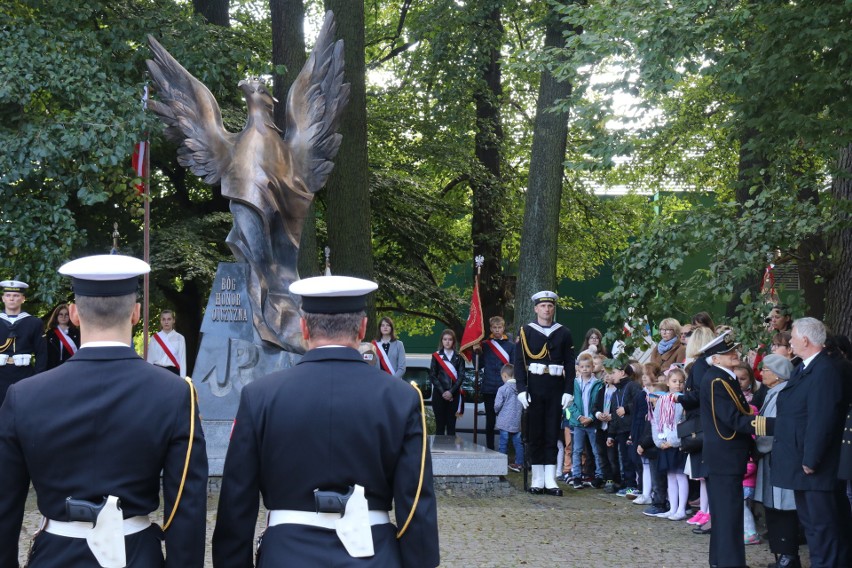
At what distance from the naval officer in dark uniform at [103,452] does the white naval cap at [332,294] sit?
1.76 feet

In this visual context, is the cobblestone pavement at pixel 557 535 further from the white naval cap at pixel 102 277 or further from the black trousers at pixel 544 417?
the white naval cap at pixel 102 277

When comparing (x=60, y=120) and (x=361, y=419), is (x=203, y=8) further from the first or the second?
(x=361, y=419)

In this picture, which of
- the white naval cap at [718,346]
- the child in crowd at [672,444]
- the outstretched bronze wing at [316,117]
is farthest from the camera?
the outstretched bronze wing at [316,117]

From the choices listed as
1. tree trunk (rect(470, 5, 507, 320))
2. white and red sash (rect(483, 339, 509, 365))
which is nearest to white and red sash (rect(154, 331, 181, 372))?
white and red sash (rect(483, 339, 509, 365))

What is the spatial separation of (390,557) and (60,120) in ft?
34.8

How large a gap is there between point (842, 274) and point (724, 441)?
131 inches

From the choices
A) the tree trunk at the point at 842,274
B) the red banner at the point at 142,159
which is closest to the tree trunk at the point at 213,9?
the red banner at the point at 142,159

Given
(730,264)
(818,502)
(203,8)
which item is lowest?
(818,502)

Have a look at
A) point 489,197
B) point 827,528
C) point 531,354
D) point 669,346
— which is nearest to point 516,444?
point 531,354

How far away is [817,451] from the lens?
7.65 m

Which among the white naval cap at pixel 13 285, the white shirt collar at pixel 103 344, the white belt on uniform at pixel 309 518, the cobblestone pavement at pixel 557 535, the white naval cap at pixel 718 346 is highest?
the white naval cap at pixel 13 285

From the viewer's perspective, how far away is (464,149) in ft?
74.1

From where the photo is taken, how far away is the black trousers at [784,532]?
8.52 metres

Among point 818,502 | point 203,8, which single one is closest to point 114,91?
point 203,8
